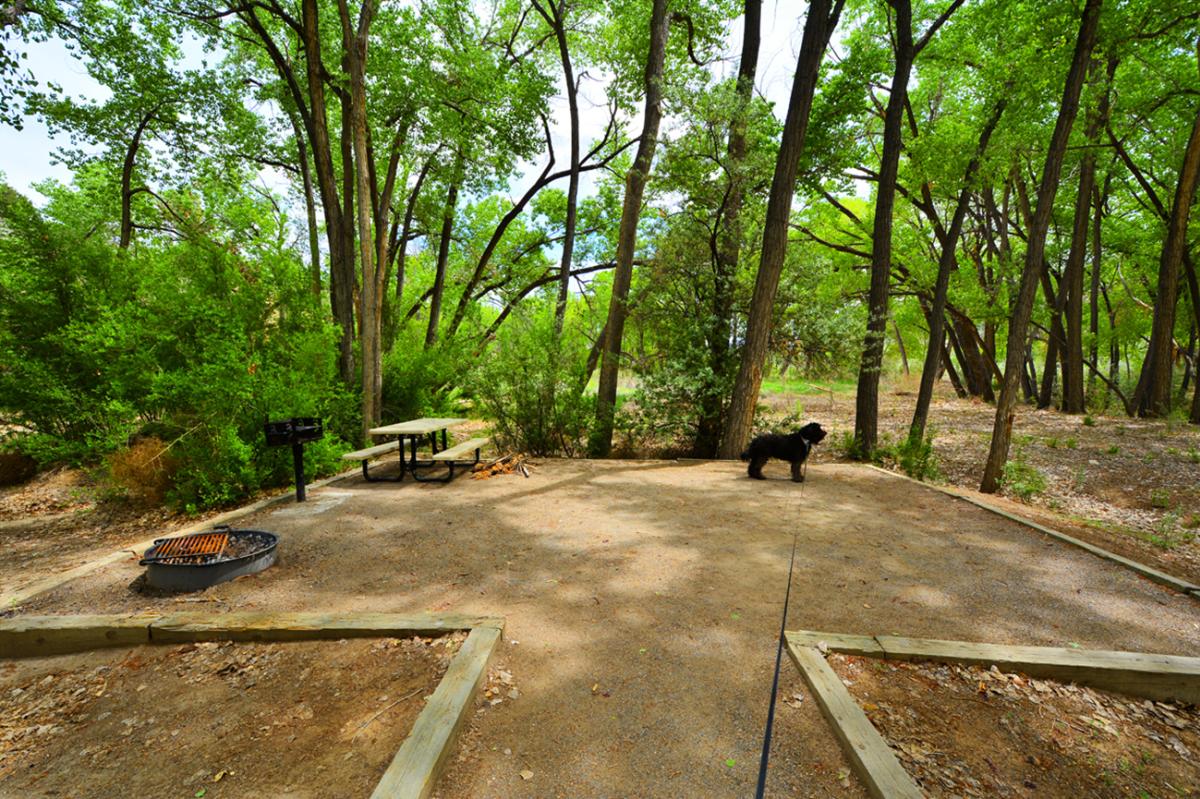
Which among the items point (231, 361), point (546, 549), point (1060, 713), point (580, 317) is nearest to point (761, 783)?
point (1060, 713)

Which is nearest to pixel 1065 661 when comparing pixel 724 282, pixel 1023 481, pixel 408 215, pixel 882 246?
pixel 1023 481

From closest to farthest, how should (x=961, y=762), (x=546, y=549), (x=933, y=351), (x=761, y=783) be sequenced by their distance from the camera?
(x=761, y=783)
(x=961, y=762)
(x=546, y=549)
(x=933, y=351)

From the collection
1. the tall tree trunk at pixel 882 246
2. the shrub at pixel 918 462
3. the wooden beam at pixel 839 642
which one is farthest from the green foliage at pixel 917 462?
the wooden beam at pixel 839 642

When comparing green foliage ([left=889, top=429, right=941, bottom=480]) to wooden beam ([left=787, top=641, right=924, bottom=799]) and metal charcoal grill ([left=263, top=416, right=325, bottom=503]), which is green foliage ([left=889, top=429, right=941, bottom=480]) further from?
metal charcoal grill ([left=263, top=416, right=325, bottom=503])

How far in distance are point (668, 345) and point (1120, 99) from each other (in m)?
12.3

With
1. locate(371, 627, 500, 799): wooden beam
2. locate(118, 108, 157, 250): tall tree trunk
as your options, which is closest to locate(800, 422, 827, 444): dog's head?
locate(371, 627, 500, 799): wooden beam

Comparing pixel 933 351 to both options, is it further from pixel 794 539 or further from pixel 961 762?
pixel 961 762

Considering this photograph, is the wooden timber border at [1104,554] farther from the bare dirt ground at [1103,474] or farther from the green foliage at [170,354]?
the green foliage at [170,354]

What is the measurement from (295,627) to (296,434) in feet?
9.67

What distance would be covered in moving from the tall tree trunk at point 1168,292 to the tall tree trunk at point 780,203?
933 cm

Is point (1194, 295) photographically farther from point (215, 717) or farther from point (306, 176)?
point (306, 176)

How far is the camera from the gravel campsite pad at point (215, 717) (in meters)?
1.83

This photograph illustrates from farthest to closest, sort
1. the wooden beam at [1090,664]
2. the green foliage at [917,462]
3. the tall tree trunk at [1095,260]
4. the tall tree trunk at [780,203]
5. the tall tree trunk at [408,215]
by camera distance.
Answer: the tall tree trunk at [1095,260] < the tall tree trunk at [408,215] < the green foliage at [917,462] < the tall tree trunk at [780,203] < the wooden beam at [1090,664]

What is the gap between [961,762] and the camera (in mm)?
1884
